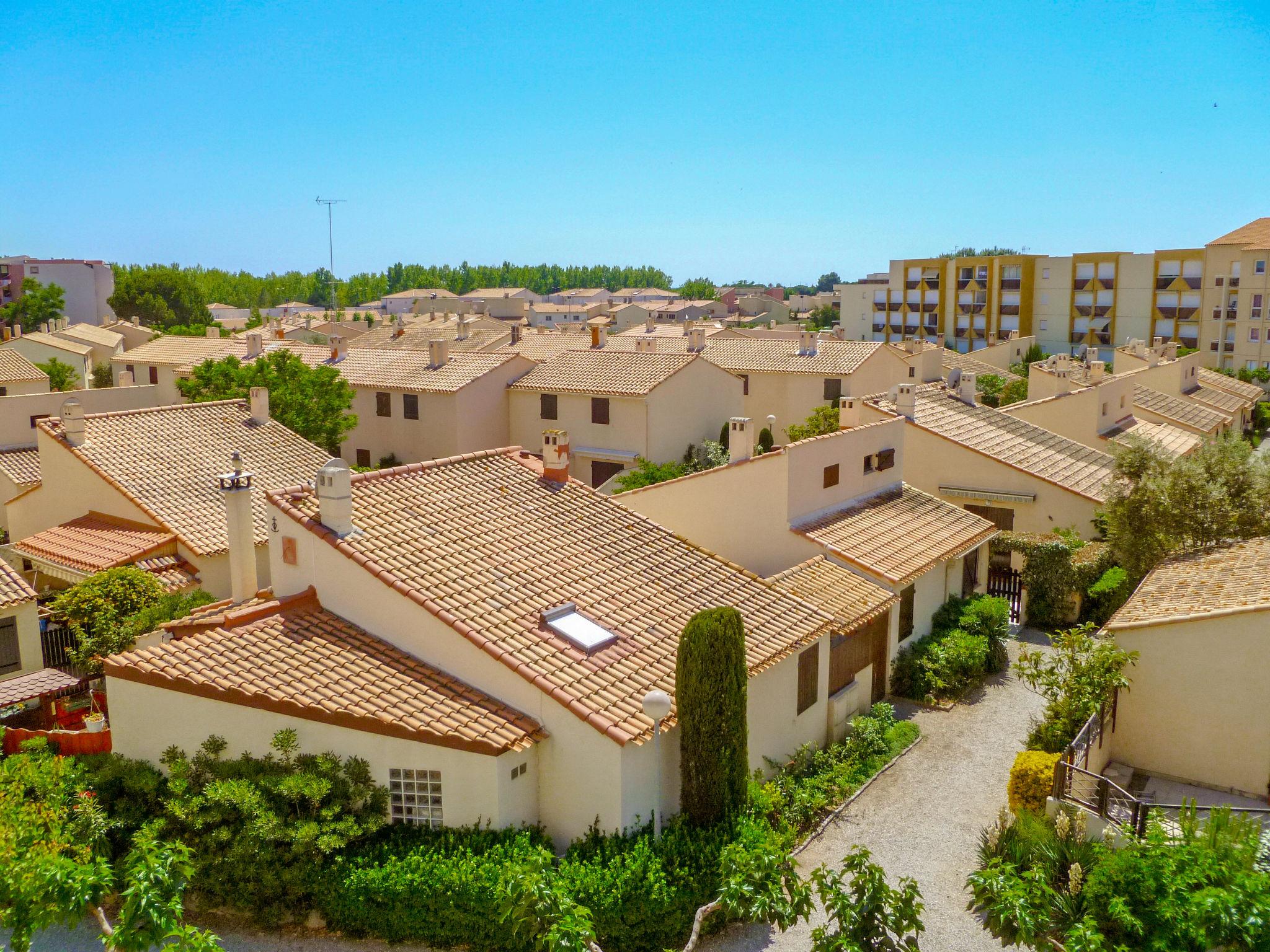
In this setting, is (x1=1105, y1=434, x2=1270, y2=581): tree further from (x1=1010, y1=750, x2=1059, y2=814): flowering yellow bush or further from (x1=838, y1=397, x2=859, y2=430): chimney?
(x1=1010, y1=750, x2=1059, y2=814): flowering yellow bush

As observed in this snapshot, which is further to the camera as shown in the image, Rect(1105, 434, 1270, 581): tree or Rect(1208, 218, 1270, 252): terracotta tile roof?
Rect(1208, 218, 1270, 252): terracotta tile roof

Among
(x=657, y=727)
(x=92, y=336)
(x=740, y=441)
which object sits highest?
(x=92, y=336)

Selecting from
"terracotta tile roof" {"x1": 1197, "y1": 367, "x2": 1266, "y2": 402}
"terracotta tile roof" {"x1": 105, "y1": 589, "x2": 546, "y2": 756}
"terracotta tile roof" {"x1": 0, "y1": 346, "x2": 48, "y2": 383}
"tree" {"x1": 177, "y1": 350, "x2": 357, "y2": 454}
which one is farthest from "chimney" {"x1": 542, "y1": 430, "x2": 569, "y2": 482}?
"terracotta tile roof" {"x1": 1197, "y1": 367, "x2": 1266, "y2": 402}

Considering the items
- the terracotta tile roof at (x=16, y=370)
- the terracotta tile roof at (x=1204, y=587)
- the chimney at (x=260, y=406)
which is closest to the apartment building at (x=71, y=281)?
the terracotta tile roof at (x=16, y=370)

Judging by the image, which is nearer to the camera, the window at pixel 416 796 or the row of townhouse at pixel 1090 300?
the window at pixel 416 796

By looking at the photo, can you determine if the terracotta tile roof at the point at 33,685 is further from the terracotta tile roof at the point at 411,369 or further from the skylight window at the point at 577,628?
the terracotta tile roof at the point at 411,369

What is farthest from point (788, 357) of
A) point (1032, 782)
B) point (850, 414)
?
point (1032, 782)

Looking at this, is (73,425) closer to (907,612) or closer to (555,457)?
(555,457)
